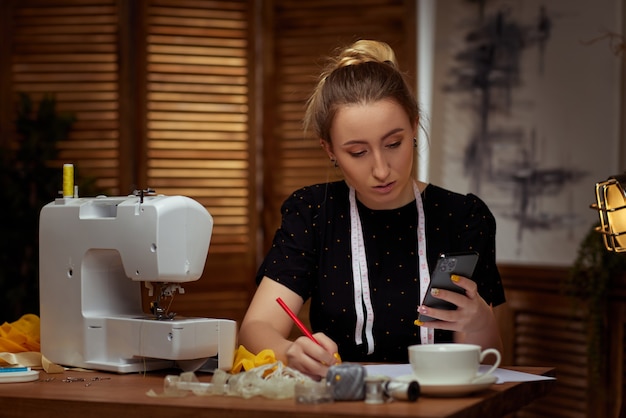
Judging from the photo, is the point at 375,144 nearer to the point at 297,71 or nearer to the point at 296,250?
the point at 296,250

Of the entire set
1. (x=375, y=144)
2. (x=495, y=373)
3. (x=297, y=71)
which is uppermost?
(x=297, y=71)

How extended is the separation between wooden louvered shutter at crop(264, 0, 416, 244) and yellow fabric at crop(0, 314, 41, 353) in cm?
228

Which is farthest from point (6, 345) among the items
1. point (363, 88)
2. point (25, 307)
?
point (25, 307)

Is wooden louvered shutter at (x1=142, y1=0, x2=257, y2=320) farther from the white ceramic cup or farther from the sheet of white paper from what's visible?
the white ceramic cup

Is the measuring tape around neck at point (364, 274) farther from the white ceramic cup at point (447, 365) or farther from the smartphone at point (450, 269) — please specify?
the white ceramic cup at point (447, 365)

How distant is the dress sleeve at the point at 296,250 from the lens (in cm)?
246

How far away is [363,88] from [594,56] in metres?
2.14

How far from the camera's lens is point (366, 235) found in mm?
2539

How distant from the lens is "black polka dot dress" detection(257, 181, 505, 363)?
7.97 ft

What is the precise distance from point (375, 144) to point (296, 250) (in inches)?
15.7

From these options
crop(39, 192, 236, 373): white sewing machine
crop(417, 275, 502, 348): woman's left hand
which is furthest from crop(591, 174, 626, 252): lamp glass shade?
crop(39, 192, 236, 373): white sewing machine

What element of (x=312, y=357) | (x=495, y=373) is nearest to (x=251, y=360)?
(x=312, y=357)

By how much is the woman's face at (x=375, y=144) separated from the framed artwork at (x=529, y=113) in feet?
6.77

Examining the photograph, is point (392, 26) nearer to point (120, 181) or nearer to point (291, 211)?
point (120, 181)
